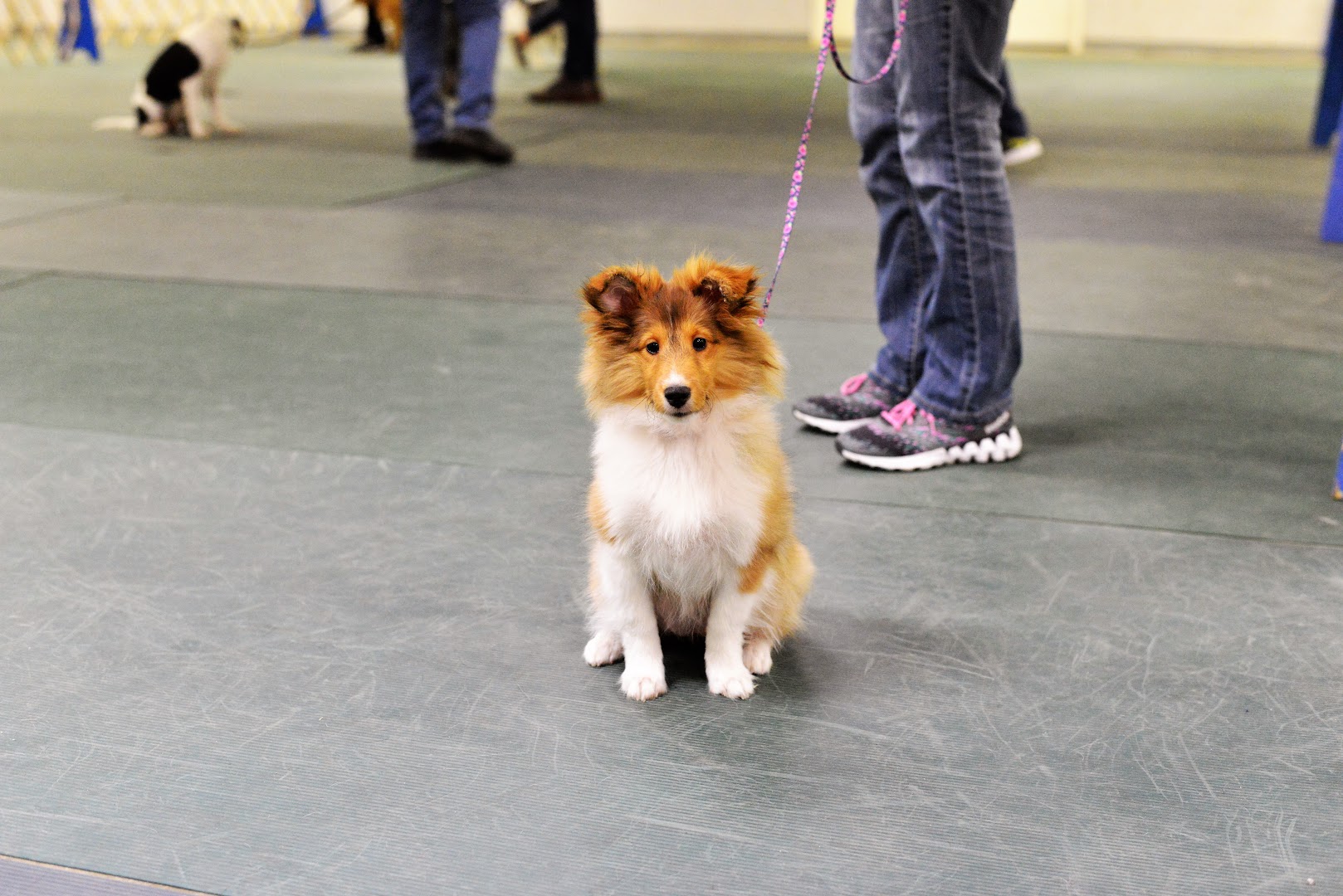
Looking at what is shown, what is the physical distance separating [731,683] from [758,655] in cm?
9

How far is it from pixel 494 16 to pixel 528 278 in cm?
249

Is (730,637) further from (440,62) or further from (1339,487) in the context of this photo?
(440,62)

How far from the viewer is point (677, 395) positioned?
1.69 metres

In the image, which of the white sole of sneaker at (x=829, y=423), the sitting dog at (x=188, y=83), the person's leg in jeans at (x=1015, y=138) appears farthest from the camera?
the sitting dog at (x=188, y=83)

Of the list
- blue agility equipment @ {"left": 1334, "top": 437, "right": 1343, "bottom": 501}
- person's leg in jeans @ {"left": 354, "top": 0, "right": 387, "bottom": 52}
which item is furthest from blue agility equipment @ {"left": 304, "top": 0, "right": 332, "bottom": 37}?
blue agility equipment @ {"left": 1334, "top": 437, "right": 1343, "bottom": 501}

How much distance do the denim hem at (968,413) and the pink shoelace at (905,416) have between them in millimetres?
12

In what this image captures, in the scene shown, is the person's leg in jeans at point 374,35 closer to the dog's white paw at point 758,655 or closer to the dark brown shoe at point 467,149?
the dark brown shoe at point 467,149

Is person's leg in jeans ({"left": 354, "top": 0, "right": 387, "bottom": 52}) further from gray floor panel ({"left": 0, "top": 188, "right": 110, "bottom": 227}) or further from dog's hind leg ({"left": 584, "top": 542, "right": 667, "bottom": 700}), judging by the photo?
dog's hind leg ({"left": 584, "top": 542, "right": 667, "bottom": 700})

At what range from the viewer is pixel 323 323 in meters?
3.74

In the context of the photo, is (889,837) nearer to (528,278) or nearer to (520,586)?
(520,586)

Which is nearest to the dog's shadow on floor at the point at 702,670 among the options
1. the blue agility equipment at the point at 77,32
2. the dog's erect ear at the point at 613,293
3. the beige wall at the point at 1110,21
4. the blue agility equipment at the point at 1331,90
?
the dog's erect ear at the point at 613,293

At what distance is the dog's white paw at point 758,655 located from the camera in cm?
194

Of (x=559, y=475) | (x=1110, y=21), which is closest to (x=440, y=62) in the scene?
(x=559, y=475)

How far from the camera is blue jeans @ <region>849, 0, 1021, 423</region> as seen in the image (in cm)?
249
